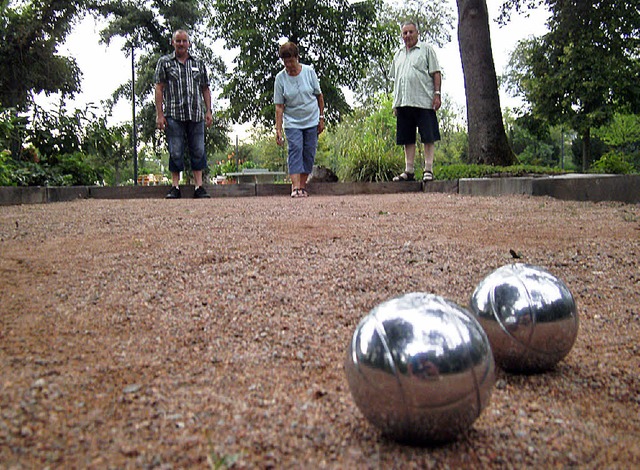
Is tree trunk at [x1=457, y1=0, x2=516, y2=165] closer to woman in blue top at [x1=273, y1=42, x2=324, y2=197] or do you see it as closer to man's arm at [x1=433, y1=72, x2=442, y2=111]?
man's arm at [x1=433, y1=72, x2=442, y2=111]

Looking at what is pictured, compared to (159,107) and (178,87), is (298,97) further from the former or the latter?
(159,107)

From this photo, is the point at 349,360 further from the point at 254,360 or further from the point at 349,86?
the point at 349,86

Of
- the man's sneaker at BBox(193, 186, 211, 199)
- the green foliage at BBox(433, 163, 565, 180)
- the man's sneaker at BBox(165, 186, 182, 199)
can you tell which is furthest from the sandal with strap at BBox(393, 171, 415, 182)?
the man's sneaker at BBox(165, 186, 182, 199)

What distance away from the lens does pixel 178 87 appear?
8.38m

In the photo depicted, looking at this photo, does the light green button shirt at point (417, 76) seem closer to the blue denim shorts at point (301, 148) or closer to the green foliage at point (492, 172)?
the green foliage at point (492, 172)

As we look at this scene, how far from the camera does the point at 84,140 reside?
1216 centimetres

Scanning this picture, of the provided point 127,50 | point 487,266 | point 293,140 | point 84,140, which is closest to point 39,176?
point 84,140

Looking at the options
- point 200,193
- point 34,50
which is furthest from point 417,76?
point 34,50

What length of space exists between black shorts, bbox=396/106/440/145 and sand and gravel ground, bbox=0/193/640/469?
4.14 m

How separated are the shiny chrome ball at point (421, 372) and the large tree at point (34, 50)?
23378 mm

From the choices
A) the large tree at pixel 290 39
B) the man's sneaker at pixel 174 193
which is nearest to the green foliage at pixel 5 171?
the man's sneaker at pixel 174 193

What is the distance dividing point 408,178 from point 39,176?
6993mm

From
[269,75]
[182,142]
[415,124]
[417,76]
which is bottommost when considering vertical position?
[182,142]

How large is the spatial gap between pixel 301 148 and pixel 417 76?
2.22 m
